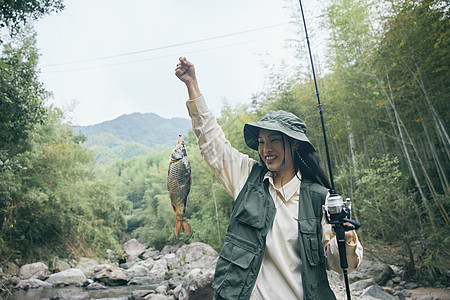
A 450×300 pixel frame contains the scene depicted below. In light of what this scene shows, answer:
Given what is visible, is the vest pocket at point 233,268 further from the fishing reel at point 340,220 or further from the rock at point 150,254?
the rock at point 150,254

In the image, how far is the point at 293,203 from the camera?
5.67ft

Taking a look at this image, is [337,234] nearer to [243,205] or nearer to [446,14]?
[243,205]

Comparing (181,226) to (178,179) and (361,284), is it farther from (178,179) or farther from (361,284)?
(361,284)

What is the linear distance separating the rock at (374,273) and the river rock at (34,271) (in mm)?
10252

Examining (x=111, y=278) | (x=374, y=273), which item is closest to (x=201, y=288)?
(x=374, y=273)

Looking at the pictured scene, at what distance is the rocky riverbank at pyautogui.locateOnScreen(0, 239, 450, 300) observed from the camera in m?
6.78

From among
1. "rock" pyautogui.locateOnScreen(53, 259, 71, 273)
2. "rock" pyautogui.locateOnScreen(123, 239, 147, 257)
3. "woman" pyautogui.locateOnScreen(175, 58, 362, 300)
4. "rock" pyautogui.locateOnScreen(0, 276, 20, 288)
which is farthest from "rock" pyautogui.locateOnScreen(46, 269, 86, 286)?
"woman" pyautogui.locateOnScreen(175, 58, 362, 300)

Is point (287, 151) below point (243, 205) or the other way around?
the other way around

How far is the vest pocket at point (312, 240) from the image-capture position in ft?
5.11

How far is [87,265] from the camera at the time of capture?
14.7m

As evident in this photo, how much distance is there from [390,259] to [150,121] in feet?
229

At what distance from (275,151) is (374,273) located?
771 cm

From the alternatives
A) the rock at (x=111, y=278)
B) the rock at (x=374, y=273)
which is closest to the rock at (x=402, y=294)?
the rock at (x=374, y=273)

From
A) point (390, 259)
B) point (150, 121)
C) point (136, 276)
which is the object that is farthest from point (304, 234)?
point (150, 121)
